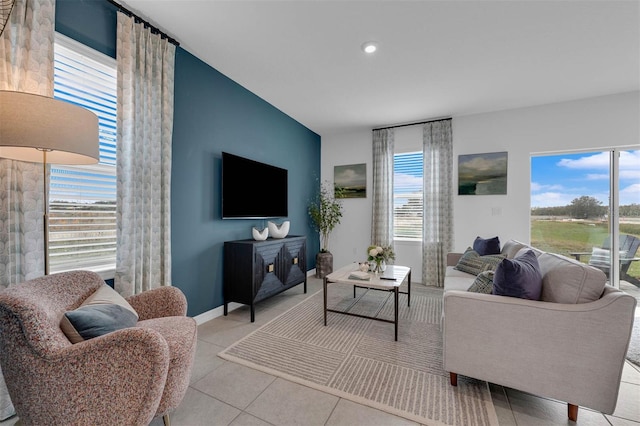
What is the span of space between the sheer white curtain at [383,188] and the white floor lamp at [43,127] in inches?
155

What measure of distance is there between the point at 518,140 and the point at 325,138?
3.23m

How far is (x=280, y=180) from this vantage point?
387cm

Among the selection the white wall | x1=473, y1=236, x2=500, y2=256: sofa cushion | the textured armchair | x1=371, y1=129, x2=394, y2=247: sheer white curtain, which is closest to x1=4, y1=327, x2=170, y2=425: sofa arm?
the textured armchair

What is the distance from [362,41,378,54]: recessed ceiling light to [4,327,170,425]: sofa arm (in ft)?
8.79

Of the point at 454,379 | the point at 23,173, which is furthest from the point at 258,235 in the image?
the point at 454,379

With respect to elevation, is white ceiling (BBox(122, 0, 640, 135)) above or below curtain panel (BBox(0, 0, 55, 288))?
above

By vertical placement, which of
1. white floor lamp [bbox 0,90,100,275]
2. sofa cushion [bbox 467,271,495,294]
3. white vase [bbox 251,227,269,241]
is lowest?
sofa cushion [bbox 467,271,495,294]

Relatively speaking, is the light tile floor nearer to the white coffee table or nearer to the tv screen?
the white coffee table

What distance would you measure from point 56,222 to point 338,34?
2572 millimetres

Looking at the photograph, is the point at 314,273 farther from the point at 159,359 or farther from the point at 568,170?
the point at 568,170

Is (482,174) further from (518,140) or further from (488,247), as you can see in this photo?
(488,247)

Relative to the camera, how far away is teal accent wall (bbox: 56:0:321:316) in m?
1.92

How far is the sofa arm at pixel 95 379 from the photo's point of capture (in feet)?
3.28

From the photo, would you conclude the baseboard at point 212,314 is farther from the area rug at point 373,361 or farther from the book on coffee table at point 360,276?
A: the book on coffee table at point 360,276
